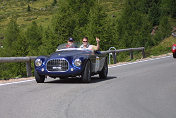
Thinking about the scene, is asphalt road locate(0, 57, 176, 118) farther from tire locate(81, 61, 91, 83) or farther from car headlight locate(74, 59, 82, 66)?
car headlight locate(74, 59, 82, 66)

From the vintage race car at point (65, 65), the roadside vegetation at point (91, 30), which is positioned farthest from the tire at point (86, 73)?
the roadside vegetation at point (91, 30)

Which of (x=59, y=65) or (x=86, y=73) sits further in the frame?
(x=86, y=73)

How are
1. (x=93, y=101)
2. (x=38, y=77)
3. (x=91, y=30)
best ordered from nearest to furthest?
(x=93, y=101) < (x=38, y=77) < (x=91, y=30)

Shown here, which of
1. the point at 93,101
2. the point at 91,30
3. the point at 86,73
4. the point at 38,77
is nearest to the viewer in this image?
the point at 93,101

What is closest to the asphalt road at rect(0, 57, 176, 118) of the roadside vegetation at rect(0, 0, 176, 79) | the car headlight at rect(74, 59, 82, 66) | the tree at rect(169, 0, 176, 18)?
the car headlight at rect(74, 59, 82, 66)

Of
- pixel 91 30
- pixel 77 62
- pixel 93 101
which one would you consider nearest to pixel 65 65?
pixel 77 62

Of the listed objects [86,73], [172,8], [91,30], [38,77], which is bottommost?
[38,77]

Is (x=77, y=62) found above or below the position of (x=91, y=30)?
above

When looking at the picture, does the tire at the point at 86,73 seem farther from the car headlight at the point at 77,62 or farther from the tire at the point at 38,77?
the tire at the point at 38,77

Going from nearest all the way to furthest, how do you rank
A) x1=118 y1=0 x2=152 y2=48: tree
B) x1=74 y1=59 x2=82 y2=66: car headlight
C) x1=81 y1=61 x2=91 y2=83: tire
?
x1=74 y1=59 x2=82 y2=66: car headlight < x1=81 y1=61 x2=91 y2=83: tire < x1=118 y1=0 x2=152 y2=48: tree

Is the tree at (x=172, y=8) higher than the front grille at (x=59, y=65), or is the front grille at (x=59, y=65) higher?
the tree at (x=172, y=8)

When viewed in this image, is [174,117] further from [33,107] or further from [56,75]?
[56,75]

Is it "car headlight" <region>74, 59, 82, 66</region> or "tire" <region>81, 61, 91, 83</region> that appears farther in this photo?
"tire" <region>81, 61, 91, 83</region>

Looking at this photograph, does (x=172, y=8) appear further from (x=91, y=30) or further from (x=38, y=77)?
(x=38, y=77)
